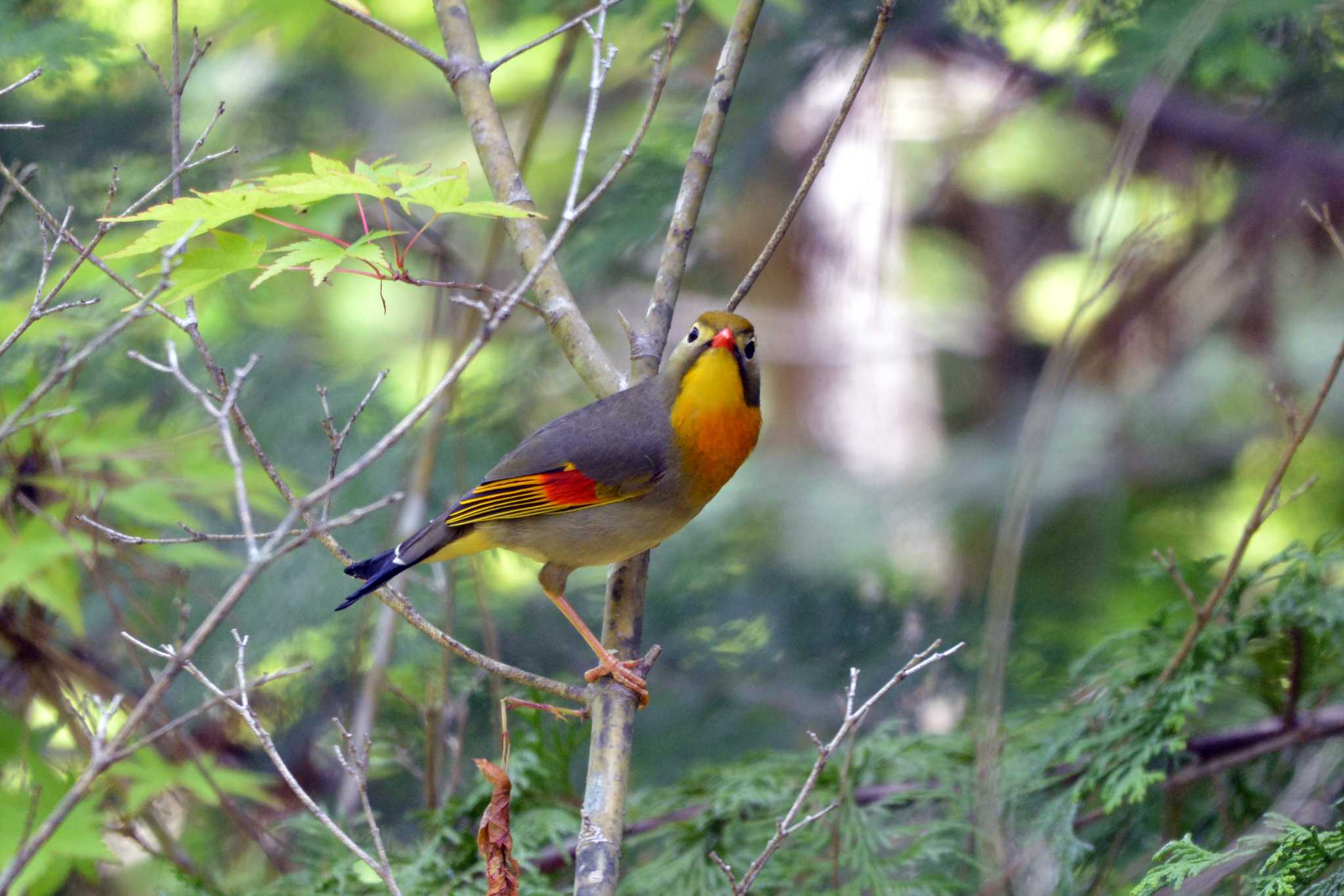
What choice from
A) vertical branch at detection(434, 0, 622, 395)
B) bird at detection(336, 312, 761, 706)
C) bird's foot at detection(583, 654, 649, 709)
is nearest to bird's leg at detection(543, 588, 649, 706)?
bird's foot at detection(583, 654, 649, 709)

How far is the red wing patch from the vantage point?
Result: 2982mm

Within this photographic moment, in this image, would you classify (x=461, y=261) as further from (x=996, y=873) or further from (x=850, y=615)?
(x=996, y=873)

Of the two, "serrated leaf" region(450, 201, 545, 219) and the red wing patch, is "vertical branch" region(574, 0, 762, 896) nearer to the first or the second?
the red wing patch

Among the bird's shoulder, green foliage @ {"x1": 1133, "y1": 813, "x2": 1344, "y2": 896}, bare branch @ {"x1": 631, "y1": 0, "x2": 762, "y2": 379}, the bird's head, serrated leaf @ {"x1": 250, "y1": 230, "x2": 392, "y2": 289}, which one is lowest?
green foliage @ {"x1": 1133, "y1": 813, "x2": 1344, "y2": 896}

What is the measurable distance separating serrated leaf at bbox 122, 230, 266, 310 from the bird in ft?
2.73

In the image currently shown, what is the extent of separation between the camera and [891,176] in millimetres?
5156

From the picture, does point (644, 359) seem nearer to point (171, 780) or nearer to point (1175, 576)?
point (1175, 576)

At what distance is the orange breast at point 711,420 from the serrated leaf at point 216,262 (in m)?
1.08

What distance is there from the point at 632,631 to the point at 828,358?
4390mm

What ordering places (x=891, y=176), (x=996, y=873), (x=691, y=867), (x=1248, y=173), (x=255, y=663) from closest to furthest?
(x=996, y=873) < (x=691, y=867) < (x=255, y=663) < (x=1248, y=173) < (x=891, y=176)

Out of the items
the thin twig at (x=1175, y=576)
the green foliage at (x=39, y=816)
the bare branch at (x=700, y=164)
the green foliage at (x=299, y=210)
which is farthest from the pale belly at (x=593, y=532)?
the green foliage at (x=39, y=816)

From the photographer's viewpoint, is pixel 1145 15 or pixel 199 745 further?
pixel 199 745

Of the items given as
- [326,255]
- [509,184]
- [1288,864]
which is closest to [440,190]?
[326,255]

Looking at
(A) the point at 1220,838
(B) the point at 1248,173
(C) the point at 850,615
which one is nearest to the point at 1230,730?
(A) the point at 1220,838
